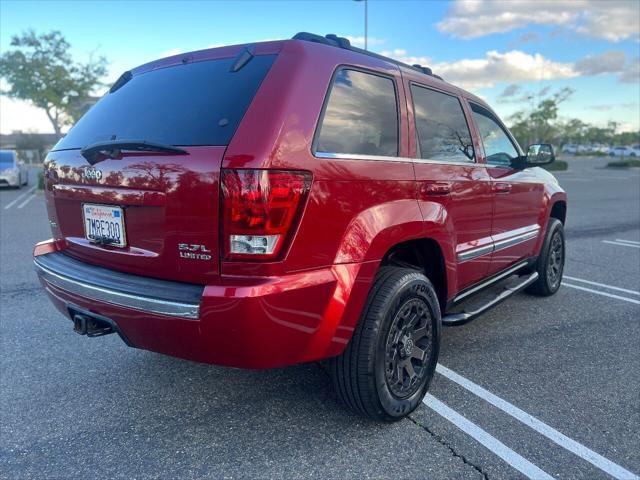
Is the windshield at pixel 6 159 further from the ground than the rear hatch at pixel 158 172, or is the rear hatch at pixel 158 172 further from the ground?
the rear hatch at pixel 158 172

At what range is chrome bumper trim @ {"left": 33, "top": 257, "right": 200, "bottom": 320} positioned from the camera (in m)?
2.09

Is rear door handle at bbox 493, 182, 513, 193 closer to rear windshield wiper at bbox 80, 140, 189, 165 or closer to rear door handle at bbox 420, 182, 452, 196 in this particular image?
rear door handle at bbox 420, 182, 452, 196

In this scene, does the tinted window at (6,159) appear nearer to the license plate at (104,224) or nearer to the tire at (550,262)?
the license plate at (104,224)

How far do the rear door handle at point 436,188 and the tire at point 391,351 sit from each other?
47cm

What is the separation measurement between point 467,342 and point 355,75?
2286 millimetres

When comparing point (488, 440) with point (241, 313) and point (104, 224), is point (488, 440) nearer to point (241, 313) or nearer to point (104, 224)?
point (241, 313)

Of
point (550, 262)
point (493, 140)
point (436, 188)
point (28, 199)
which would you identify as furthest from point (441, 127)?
point (28, 199)

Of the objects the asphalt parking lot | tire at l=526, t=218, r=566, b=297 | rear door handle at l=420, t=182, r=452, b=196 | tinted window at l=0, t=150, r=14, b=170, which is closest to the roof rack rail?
rear door handle at l=420, t=182, r=452, b=196

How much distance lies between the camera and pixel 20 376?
316 centimetres

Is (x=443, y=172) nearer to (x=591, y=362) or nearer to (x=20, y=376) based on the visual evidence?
(x=591, y=362)

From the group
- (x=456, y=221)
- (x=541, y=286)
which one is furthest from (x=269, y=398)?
(x=541, y=286)

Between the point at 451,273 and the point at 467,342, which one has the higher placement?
the point at 451,273

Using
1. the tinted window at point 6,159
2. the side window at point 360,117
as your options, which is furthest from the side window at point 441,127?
the tinted window at point 6,159

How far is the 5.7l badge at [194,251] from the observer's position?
6.89 feet
